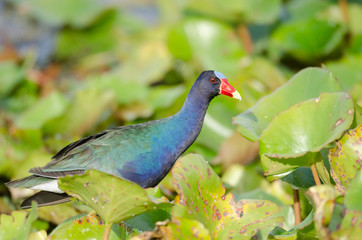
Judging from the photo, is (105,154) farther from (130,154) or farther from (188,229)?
(188,229)

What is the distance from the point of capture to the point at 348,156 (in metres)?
1.38

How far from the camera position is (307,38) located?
3.04 m

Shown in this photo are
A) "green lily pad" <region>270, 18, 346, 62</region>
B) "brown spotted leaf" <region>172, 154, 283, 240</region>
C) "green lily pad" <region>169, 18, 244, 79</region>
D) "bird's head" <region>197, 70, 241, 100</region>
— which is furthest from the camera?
"green lily pad" <region>169, 18, 244, 79</region>

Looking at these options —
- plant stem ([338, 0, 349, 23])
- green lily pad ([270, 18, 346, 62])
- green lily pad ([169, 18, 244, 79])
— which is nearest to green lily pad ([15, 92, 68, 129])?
green lily pad ([169, 18, 244, 79])

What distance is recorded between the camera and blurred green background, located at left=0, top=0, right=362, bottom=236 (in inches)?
94.3

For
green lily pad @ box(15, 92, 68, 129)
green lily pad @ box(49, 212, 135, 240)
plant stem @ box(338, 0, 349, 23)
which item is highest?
plant stem @ box(338, 0, 349, 23)

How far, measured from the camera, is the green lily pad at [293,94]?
5.21 ft

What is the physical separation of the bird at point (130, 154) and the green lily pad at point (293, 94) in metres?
0.26

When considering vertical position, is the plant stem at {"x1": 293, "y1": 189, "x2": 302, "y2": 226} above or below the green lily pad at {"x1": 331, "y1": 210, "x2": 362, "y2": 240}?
below

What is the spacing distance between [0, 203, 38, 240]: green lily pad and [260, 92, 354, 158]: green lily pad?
2.09 feet

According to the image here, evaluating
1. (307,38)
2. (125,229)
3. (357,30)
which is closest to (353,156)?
(125,229)

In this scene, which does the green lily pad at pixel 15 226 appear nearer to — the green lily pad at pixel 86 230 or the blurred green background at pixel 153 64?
the green lily pad at pixel 86 230

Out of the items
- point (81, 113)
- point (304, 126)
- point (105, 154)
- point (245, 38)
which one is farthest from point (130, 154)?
point (245, 38)

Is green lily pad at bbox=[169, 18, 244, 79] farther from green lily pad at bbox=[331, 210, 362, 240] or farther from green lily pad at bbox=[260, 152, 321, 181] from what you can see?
green lily pad at bbox=[331, 210, 362, 240]
